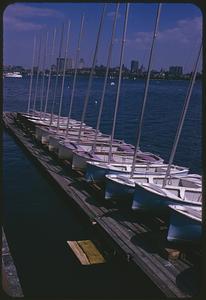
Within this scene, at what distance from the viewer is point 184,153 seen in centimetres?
3322

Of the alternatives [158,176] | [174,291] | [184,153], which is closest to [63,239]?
[158,176]

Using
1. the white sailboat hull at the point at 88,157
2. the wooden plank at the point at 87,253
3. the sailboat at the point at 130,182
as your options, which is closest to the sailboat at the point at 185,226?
the wooden plank at the point at 87,253

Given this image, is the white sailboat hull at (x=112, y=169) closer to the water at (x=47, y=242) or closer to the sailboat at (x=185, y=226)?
the water at (x=47, y=242)

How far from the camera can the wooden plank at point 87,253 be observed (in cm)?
1128

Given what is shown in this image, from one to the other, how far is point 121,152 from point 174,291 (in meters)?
10.6

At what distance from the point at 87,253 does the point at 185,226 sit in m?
3.01

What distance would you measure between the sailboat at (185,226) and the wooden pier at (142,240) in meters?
0.30

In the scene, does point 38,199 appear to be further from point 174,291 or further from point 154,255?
point 174,291

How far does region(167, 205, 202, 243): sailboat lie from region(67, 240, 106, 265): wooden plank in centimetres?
210

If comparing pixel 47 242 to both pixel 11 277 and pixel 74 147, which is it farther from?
pixel 74 147

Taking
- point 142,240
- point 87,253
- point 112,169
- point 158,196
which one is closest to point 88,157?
point 112,169

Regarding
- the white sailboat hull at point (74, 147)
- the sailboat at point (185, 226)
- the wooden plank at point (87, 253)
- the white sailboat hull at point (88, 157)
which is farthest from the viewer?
the white sailboat hull at point (74, 147)

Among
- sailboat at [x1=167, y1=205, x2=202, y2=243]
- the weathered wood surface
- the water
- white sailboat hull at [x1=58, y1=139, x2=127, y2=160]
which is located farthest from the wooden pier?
the weathered wood surface

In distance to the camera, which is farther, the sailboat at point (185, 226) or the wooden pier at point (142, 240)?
the sailboat at point (185, 226)
